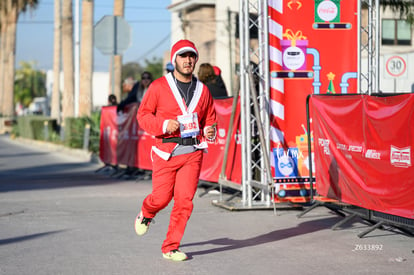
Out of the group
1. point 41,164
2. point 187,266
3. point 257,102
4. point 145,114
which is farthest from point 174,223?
point 41,164

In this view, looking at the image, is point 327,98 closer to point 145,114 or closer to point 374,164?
point 374,164

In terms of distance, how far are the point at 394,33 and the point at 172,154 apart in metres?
42.7

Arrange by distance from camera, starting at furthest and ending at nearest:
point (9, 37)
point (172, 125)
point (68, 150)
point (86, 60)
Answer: point (9, 37) → point (86, 60) → point (68, 150) → point (172, 125)

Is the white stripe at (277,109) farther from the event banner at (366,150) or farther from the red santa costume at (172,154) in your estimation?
the red santa costume at (172,154)

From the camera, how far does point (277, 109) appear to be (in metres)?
11.6

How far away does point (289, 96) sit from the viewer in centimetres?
1167

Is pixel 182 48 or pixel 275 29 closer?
pixel 182 48

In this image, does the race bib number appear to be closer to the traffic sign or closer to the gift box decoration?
the gift box decoration

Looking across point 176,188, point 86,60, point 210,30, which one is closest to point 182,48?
point 176,188

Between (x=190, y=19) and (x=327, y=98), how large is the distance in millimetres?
46676

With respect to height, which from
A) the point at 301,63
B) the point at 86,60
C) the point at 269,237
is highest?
the point at 86,60

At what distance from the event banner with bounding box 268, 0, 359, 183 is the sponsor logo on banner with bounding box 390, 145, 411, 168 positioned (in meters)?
3.52

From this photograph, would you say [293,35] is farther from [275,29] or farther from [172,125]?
[172,125]

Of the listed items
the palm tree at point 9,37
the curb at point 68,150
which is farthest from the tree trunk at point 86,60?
the palm tree at point 9,37
